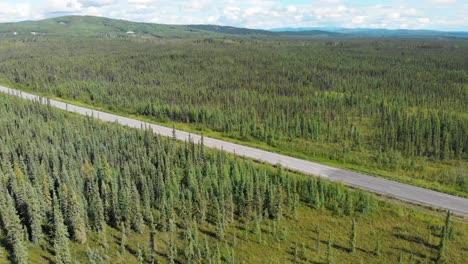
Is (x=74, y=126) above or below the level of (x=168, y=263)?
above

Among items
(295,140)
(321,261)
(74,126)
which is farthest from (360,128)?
(74,126)

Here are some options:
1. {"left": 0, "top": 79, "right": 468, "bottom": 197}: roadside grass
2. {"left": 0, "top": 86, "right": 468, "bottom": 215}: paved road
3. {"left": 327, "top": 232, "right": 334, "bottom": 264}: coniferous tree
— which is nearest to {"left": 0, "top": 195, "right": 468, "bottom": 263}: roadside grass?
{"left": 327, "top": 232, "right": 334, "bottom": 264}: coniferous tree

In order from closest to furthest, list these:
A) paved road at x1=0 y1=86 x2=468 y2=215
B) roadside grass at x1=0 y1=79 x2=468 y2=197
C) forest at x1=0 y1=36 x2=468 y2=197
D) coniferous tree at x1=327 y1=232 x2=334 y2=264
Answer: coniferous tree at x1=327 y1=232 x2=334 y2=264 → paved road at x1=0 y1=86 x2=468 y2=215 → roadside grass at x1=0 y1=79 x2=468 y2=197 → forest at x1=0 y1=36 x2=468 y2=197

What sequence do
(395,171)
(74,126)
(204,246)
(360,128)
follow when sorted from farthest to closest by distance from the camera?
(360,128)
(74,126)
(395,171)
(204,246)

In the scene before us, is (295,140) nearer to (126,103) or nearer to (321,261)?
(321,261)

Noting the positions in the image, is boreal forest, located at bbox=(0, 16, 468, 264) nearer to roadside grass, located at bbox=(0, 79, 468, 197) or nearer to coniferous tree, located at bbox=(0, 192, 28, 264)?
coniferous tree, located at bbox=(0, 192, 28, 264)

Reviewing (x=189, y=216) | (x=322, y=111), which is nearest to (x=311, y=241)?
(x=189, y=216)

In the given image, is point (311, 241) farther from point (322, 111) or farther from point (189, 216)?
point (322, 111)

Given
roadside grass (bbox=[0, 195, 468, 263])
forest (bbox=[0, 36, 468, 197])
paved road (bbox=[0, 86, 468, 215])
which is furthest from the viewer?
forest (bbox=[0, 36, 468, 197])

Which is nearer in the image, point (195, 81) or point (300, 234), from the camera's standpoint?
point (300, 234)
